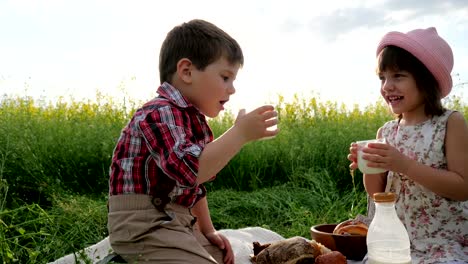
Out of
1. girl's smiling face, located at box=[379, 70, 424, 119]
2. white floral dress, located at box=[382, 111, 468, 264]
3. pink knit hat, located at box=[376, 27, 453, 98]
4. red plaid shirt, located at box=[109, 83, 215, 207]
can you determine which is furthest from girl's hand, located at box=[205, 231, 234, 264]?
pink knit hat, located at box=[376, 27, 453, 98]

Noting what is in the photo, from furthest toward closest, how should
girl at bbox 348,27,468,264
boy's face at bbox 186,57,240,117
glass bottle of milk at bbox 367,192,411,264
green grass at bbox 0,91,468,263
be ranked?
green grass at bbox 0,91,468,263
girl at bbox 348,27,468,264
boy's face at bbox 186,57,240,117
glass bottle of milk at bbox 367,192,411,264

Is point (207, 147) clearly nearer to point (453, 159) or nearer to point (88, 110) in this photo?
point (453, 159)

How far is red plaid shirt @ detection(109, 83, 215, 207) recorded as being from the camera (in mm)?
2227

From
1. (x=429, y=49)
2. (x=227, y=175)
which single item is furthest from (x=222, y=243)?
(x=227, y=175)

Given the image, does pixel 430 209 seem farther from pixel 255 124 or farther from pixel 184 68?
pixel 184 68

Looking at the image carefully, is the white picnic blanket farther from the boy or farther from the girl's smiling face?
the girl's smiling face

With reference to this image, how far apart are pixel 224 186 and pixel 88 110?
2.91m

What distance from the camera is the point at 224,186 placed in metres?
5.56

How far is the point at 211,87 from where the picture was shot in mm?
2449

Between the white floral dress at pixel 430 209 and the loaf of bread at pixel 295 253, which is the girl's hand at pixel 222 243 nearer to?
the loaf of bread at pixel 295 253

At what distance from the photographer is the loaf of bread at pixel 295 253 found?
2760 millimetres

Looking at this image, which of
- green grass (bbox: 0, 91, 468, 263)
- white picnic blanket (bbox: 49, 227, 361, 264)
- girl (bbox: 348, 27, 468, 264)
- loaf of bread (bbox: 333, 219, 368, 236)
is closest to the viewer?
girl (bbox: 348, 27, 468, 264)

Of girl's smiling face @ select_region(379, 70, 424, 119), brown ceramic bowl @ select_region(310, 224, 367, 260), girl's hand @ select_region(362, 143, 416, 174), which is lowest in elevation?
brown ceramic bowl @ select_region(310, 224, 367, 260)

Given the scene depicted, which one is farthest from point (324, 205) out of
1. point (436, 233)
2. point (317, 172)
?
point (436, 233)
